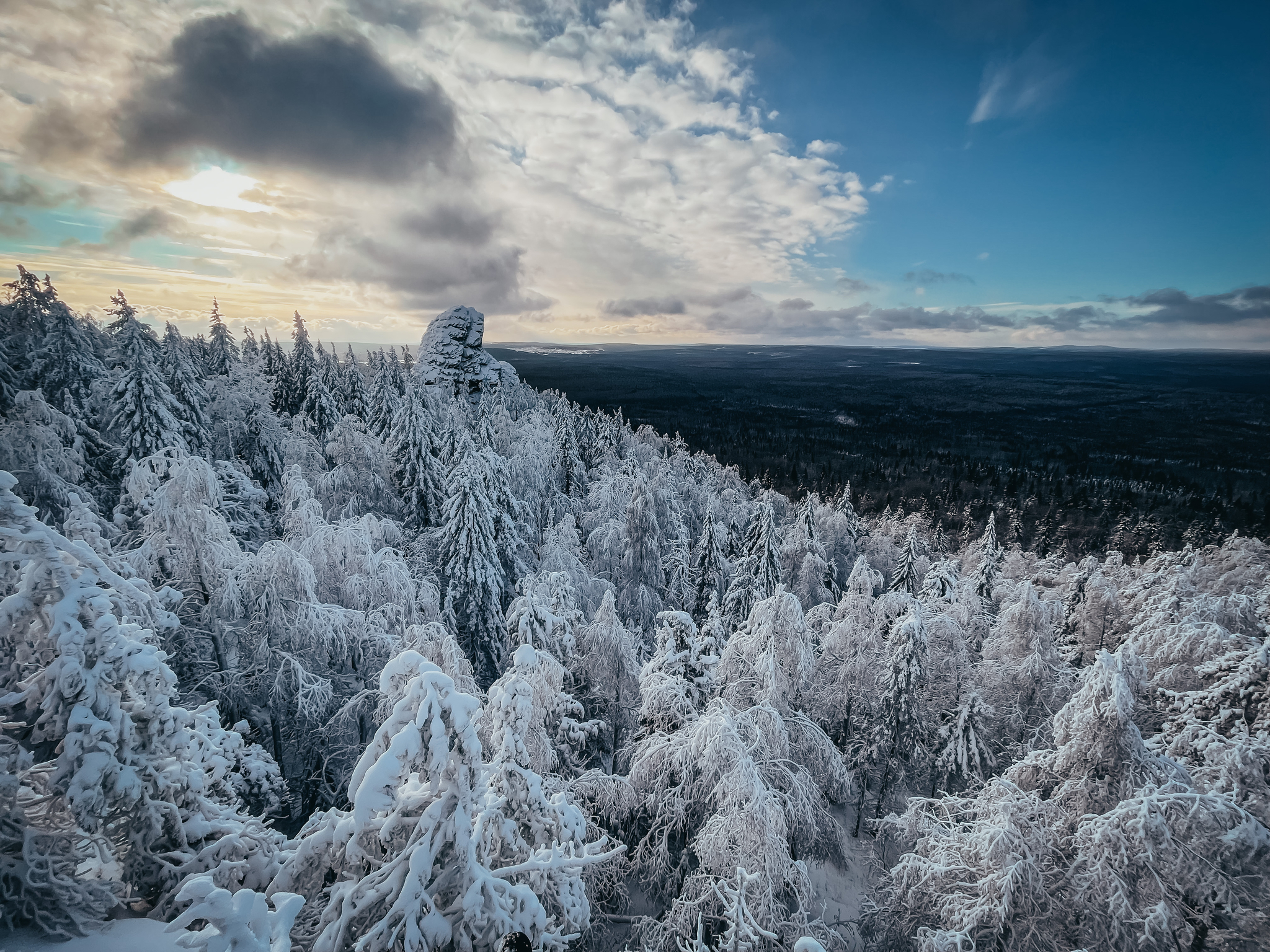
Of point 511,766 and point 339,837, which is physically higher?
point 339,837

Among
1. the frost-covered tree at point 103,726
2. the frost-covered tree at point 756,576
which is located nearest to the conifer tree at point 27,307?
the frost-covered tree at point 103,726

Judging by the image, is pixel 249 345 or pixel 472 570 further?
pixel 249 345

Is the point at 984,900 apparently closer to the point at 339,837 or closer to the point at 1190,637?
the point at 339,837

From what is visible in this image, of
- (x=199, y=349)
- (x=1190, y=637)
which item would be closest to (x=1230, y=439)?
(x=1190, y=637)

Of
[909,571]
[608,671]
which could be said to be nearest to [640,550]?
[608,671]

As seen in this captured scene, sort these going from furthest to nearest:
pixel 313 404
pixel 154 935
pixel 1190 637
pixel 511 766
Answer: pixel 313 404 < pixel 1190 637 < pixel 511 766 < pixel 154 935

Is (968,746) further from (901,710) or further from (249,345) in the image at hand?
(249,345)
